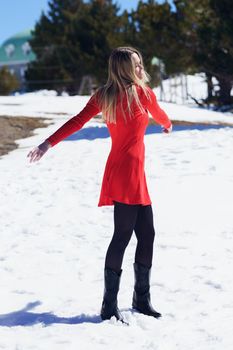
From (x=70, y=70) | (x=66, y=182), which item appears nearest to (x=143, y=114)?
(x=66, y=182)

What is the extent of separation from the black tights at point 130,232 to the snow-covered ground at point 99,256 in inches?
15.9

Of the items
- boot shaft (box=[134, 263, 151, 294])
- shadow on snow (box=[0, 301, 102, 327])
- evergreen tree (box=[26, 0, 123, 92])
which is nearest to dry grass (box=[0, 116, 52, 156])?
shadow on snow (box=[0, 301, 102, 327])

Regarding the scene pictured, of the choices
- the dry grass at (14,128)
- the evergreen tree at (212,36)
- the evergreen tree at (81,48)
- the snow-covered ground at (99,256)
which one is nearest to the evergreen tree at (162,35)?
the evergreen tree at (212,36)

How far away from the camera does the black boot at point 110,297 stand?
153 inches

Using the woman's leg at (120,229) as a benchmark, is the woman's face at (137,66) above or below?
above

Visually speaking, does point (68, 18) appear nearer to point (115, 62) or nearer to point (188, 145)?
point (188, 145)

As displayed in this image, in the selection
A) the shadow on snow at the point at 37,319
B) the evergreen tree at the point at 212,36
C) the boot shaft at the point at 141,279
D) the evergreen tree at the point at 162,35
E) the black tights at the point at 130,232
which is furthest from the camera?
the evergreen tree at the point at 162,35

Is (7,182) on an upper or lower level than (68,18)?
lower

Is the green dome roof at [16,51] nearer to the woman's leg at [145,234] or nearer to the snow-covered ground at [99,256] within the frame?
the snow-covered ground at [99,256]

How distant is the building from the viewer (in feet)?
288

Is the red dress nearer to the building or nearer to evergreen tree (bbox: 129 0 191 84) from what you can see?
evergreen tree (bbox: 129 0 191 84)

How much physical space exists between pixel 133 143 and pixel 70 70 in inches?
1685

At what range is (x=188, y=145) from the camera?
11562mm

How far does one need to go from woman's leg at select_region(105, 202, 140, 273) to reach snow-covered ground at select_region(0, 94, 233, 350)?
0.41 m
